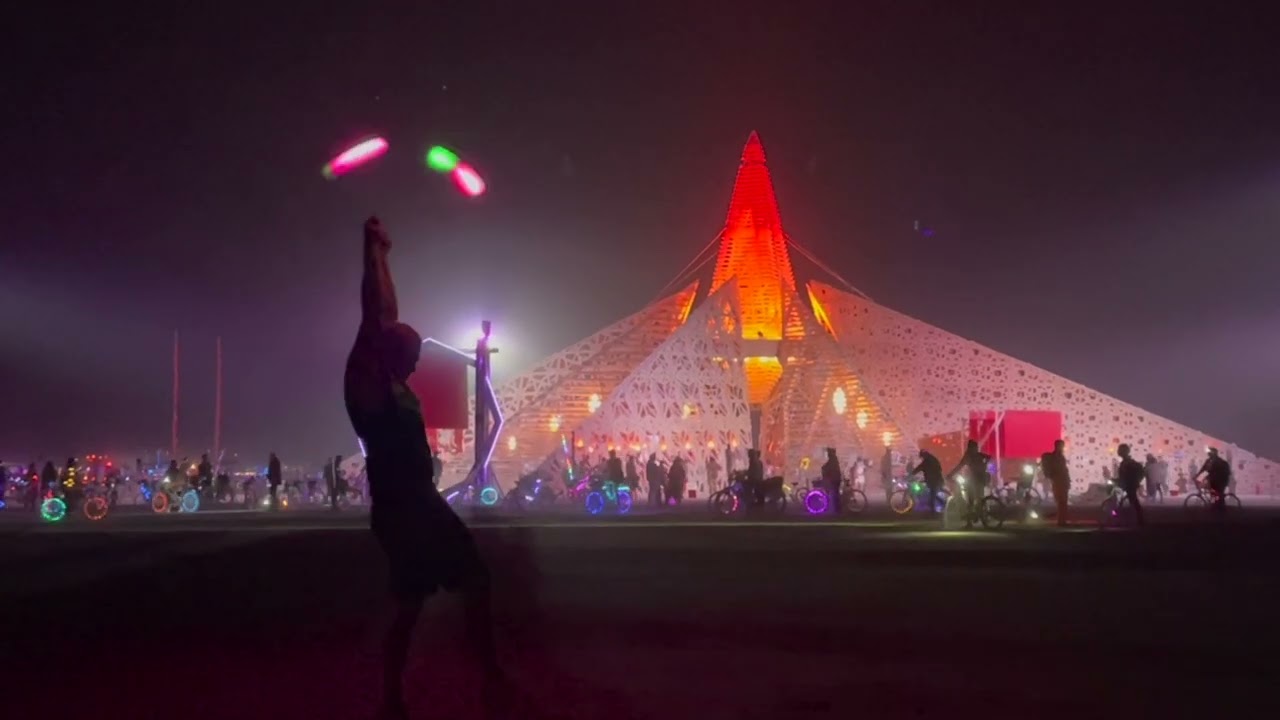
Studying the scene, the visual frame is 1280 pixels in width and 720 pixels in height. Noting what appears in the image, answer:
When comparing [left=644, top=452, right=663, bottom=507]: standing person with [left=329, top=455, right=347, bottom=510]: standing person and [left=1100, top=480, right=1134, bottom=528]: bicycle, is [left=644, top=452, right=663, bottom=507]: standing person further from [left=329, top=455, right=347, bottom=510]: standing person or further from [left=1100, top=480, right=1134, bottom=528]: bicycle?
[left=1100, top=480, right=1134, bottom=528]: bicycle

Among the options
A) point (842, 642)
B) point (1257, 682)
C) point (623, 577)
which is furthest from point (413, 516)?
point (623, 577)

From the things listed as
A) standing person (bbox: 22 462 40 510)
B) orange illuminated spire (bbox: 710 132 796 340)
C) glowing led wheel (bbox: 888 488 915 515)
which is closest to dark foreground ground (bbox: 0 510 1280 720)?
glowing led wheel (bbox: 888 488 915 515)

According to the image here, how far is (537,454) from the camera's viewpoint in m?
35.7

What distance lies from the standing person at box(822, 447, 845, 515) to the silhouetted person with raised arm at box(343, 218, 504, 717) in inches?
773

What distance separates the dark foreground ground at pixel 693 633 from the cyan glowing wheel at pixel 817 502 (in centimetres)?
1037

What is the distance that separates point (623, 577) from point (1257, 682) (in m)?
6.14

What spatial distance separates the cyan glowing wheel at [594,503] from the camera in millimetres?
26809

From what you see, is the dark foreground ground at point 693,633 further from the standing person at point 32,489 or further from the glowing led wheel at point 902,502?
the standing person at point 32,489

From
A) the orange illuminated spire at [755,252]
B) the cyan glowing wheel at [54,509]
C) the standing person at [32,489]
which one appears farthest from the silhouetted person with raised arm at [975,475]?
the orange illuminated spire at [755,252]

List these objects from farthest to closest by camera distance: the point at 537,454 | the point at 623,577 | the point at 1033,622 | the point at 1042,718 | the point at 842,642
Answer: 1. the point at 537,454
2. the point at 623,577
3. the point at 1033,622
4. the point at 842,642
5. the point at 1042,718

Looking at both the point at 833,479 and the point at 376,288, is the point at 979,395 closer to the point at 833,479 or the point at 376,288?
the point at 833,479

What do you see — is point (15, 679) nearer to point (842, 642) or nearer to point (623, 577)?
point (842, 642)

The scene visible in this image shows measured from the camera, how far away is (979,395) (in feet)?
135

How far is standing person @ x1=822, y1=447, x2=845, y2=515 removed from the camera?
24.6m
